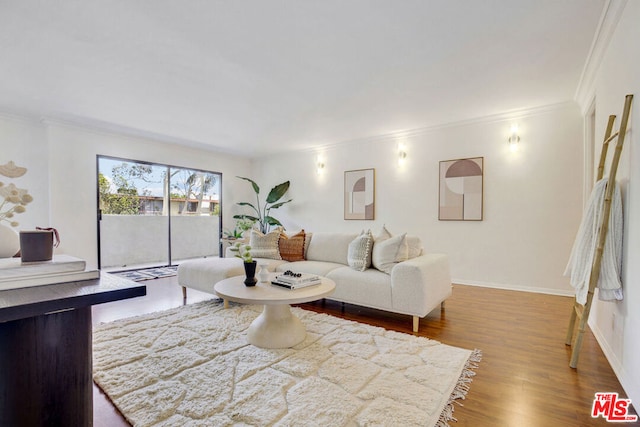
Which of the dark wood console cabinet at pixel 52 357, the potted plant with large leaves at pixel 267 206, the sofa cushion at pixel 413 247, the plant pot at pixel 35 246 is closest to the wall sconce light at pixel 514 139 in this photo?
the sofa cushion at pixel 413 247

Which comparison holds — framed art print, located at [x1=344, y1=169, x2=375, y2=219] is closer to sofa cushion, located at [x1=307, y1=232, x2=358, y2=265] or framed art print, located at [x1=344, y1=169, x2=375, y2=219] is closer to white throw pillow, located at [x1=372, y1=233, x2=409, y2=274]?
sofa cushion, located at [x1=307, y1=232, x2=358, y2=265]

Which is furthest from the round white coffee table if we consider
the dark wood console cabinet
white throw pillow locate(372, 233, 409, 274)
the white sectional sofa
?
the dark wood console cabinet

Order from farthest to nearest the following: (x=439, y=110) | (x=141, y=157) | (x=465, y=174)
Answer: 1. (x=141, y=157)
2. (x=465, y=174)
3. (x=439, y=110)

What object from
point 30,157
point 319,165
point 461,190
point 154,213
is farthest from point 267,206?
point 461,190

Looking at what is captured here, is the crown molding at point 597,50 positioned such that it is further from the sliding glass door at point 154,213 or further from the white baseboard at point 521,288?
the sliding glass door at point 154,213

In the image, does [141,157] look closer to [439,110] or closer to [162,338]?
[162,338]

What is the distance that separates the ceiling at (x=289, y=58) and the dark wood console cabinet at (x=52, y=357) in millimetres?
2008

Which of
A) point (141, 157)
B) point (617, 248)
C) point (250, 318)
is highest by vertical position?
point (141, 157)

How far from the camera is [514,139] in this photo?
4047 mm

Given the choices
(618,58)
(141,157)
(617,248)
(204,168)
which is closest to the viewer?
(617,248)

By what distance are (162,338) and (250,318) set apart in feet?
2.41

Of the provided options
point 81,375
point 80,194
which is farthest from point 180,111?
point 81,375

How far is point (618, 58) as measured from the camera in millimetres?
2078

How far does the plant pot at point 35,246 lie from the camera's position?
93cm
